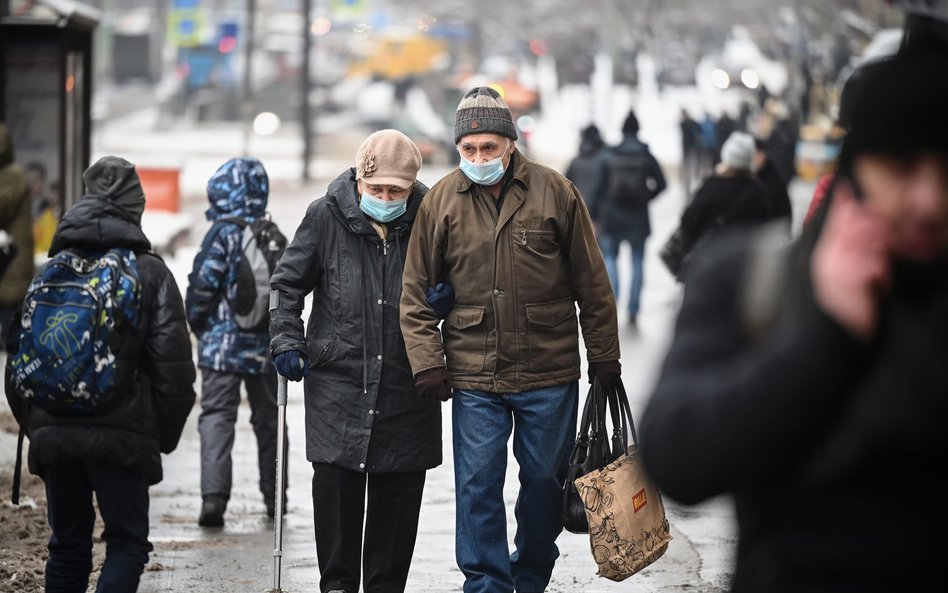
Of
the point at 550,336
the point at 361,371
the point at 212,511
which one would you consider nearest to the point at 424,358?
the point at 361,371

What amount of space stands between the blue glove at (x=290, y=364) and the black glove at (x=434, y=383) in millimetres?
456

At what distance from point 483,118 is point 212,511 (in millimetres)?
2652

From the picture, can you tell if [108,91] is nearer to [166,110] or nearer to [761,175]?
[166,110]

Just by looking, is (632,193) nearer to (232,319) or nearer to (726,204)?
(726,204)

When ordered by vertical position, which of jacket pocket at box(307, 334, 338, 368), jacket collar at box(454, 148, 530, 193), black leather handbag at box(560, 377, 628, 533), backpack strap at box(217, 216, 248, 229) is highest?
jacket collar at box(454, 148, 530, 193)

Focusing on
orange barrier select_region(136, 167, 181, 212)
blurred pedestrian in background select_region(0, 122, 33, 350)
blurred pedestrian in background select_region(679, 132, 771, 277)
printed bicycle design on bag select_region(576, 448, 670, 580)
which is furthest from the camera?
orange barrier select_region(136, 167, 181, 212)

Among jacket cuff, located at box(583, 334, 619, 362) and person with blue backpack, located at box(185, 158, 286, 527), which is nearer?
jacket cuff, located at box(583, 334, 619, 362)

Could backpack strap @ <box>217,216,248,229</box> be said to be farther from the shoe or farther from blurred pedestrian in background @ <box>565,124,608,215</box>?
blurred pedestrian in background @ <box>565,124,608,215</box>

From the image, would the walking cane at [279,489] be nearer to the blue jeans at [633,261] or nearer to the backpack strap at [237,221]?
the backpack strap at [237,221]

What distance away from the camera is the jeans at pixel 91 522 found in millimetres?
5105

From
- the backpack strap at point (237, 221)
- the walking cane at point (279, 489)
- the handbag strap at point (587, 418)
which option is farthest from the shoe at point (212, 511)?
the handbag strap at point (587, 418)

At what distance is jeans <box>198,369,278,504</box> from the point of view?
7562mm

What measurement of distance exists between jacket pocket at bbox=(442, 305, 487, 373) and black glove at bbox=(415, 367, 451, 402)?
111mm

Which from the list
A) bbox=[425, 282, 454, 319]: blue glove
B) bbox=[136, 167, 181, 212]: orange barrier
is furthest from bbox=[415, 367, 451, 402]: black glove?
bbox=[136, 167, 181, 212]: orange barrier
